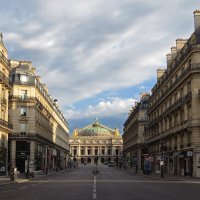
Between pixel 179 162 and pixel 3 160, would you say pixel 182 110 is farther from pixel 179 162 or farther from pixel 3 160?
pixel 3 160

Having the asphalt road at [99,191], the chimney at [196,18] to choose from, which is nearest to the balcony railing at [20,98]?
the chimney at [196,18]

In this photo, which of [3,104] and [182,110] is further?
[182,110]

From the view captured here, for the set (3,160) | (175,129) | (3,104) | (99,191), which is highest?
(3,104)

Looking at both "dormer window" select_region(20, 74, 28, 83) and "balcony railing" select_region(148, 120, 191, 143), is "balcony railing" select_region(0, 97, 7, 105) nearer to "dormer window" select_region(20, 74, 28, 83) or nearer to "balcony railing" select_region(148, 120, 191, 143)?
"dormer window" select_region(20, 74, 28, 83)

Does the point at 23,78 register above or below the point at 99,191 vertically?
above

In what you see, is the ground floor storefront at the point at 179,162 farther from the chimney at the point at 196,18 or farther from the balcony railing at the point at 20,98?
the balcony railing at the point at 20,98

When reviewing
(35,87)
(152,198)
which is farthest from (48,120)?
(152,198)

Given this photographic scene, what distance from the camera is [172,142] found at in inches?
3007

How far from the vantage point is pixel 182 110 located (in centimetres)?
6762

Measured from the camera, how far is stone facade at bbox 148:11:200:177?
61.1m

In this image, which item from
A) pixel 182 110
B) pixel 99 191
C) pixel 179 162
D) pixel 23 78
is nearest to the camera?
pixel 99 191

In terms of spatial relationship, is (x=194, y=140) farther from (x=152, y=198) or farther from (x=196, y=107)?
(x=152, y=198)

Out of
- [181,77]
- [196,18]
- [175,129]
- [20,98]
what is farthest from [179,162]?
[20,98]

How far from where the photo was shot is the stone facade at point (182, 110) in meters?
61.1
